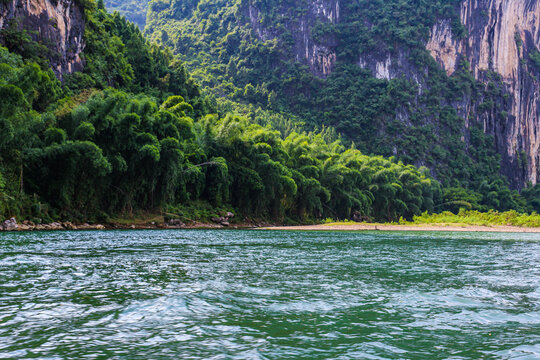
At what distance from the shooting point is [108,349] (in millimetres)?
3756

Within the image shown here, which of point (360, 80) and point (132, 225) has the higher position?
point (360, 80)

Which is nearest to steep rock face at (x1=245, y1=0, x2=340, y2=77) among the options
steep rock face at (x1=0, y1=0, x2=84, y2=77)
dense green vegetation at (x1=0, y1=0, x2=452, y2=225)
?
dense green vegetation at (x1=0, y1=0, x2=452, y2=225)

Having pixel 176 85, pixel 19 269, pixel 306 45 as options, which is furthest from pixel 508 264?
pixel 306 45

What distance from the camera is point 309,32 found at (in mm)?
108750

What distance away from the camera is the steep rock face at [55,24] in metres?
26.8

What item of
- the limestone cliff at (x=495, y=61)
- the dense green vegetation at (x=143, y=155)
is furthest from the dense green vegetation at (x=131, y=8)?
the dense green vegetation at (x=143, y=155)

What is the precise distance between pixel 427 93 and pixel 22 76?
91952 millimetres

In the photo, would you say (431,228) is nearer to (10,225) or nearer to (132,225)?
(132,225)

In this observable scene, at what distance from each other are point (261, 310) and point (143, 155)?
1951 centimetres

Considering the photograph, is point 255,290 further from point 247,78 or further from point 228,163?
point 247,78

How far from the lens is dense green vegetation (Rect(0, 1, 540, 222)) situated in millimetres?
19812

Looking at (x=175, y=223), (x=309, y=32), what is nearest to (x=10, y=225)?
(x=175, y=223)

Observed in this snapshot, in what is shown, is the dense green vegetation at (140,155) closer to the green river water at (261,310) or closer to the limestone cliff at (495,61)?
the green river water at (261,310)

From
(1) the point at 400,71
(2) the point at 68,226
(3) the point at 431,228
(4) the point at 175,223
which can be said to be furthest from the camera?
(1) the point at 400,71
